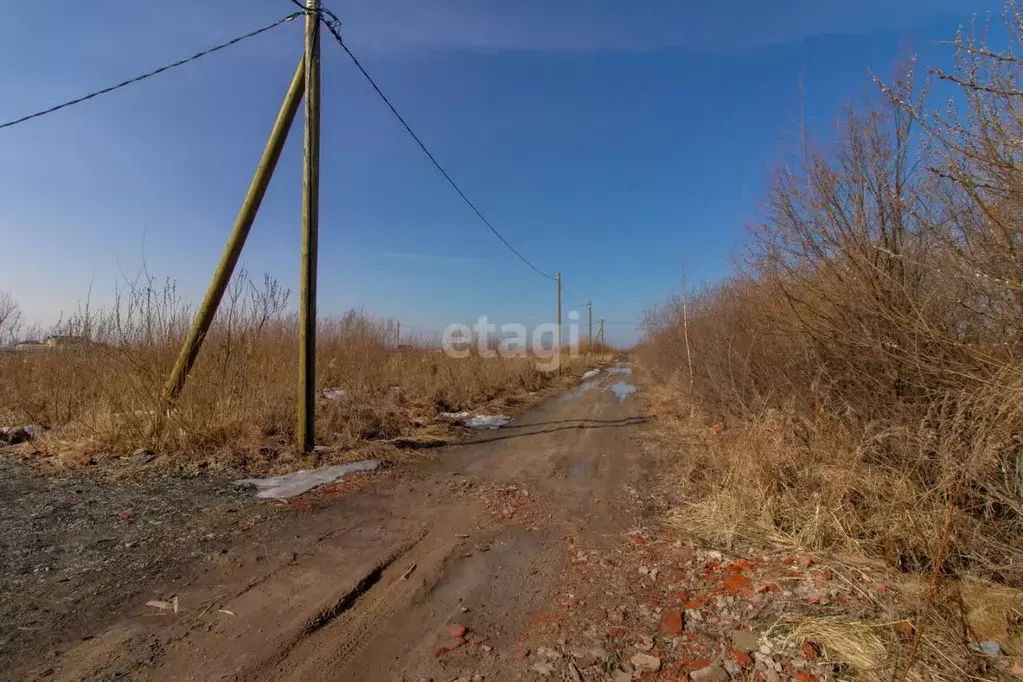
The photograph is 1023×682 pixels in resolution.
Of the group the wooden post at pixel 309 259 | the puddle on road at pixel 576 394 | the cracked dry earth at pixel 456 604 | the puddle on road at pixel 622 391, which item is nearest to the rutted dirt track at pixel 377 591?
the cracked dry earth at pixel 456 604

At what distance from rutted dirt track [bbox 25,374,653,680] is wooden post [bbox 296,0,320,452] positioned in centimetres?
136

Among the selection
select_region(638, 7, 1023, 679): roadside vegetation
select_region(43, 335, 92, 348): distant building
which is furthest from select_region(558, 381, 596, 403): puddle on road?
select_region(43, 335, 92, 348): distant building

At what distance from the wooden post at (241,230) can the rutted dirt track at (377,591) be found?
10.4ft

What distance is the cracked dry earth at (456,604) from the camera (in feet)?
7.75

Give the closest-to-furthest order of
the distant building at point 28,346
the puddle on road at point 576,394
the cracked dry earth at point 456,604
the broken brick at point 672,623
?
the cracked dry earth at point 456,604 < the broken brick at point 672,623 < the distant building at point 28,346 < the puddle on road at point 576,394

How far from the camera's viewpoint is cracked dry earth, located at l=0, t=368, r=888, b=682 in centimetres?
236

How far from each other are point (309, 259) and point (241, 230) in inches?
49.2

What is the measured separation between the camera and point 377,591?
122 inches

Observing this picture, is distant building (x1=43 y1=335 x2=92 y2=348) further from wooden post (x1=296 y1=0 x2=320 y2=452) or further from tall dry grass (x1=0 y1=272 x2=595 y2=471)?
wooden post (x1=296 y1=0 x2=320 y2=452)

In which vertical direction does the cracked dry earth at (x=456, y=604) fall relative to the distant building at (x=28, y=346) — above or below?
below

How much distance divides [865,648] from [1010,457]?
199 centimetres

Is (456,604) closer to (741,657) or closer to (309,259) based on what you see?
(741,657)

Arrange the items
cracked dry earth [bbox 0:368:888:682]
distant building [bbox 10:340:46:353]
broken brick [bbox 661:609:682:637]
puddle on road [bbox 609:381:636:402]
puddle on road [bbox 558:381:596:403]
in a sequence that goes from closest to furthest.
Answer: cracked dry earth [bbox 0:368:888:682], broken brick [bbox 661:609:682:637], distant building [bbox 10:340:46:353], puddle on road [bbox 558:381:596:403], puddle on road [bbox 609:381:636:402]

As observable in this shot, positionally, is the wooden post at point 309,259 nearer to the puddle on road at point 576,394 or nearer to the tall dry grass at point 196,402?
the tall dry grass at point 196,402
